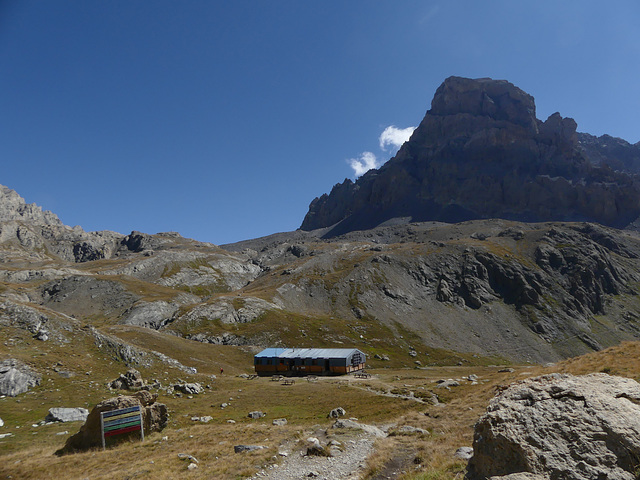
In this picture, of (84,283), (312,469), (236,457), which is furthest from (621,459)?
(84,283)

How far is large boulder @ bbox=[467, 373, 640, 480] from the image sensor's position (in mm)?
7848

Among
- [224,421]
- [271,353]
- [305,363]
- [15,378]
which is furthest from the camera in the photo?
[271,353]

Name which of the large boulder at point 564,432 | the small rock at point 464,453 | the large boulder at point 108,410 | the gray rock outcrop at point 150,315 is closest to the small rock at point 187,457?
the large boulder at point 108,410

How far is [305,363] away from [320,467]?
68687 millimetres

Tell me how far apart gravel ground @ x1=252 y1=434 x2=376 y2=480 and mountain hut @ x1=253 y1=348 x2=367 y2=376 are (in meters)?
64.3

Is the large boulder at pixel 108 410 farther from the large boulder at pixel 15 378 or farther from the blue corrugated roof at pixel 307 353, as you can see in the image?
the blue corrugated roof at pixel 307 353

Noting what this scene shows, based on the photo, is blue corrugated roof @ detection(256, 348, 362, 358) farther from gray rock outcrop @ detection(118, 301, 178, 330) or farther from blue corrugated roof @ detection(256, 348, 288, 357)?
gray rock outcrop @ detection(118, 301, 178, 330)

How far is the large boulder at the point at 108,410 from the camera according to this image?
23812mm

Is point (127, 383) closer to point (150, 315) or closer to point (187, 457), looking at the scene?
point (187, 457)

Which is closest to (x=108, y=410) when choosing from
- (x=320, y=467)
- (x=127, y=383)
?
(x=320, y=467)

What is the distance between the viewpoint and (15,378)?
3428cm

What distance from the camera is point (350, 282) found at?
171875 millimetres

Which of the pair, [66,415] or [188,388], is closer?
[66,415]

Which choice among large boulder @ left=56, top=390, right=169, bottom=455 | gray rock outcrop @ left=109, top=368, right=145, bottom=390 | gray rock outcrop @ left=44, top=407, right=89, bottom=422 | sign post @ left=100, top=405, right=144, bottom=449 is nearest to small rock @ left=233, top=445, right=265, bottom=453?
sign post @ left=100, top=405, right=144, bottom=449
